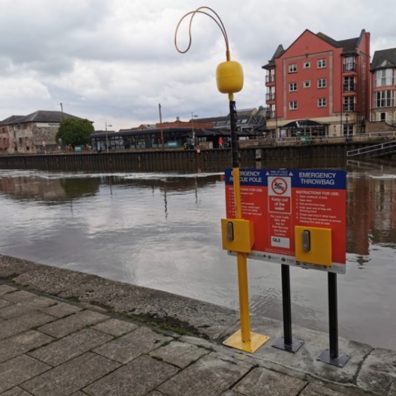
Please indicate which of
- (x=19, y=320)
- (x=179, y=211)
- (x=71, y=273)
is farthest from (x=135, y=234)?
(x=19, y=320)

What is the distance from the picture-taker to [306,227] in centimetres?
342

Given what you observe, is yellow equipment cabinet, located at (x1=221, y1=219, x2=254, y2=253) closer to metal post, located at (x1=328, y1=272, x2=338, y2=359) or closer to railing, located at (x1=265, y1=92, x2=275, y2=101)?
metal post, located at (x1=328, y1=272, x2=338, y2=359)

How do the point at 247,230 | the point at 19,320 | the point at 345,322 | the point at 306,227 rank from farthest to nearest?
the point at 345,322 → the point at 19,320 → the point at 247,230 → the point at 306,227

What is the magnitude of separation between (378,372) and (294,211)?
142cm

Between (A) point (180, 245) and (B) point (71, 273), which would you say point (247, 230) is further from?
(A) point (180, 245)

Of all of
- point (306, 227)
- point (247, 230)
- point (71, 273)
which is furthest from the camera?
point (71, 273)

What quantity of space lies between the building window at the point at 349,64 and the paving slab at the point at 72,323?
205 ft

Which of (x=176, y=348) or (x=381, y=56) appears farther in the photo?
(x=381, y=56)

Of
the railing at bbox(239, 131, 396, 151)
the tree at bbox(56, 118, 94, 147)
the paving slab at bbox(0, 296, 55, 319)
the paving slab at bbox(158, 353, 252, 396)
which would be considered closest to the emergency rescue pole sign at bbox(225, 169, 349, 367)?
the paving slab at bbox(158, 353, 252, 396)

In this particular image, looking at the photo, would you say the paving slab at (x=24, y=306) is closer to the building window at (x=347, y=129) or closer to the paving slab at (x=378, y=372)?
the paving slab at (x=378, y=372)

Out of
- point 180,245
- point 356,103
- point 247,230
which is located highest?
point 356,103

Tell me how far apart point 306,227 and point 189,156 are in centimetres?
5881

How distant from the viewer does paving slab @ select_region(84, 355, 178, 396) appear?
313cm

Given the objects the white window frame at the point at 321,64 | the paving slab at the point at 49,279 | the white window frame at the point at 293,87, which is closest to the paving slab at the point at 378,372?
the paving slab at the point at 49,279
